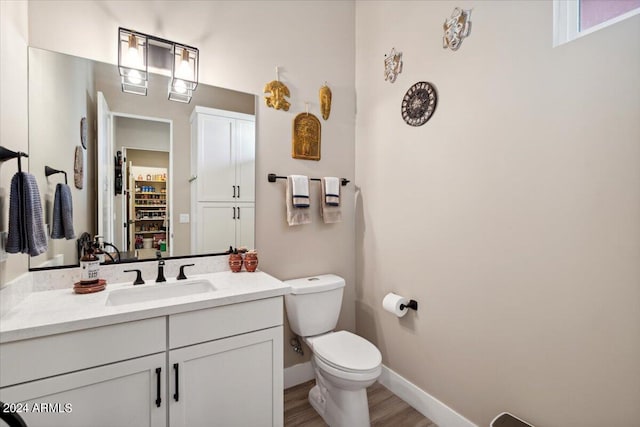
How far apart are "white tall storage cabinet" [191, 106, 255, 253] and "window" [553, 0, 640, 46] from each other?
5.39 ft

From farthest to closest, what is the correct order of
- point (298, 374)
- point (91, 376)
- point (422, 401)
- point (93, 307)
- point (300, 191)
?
point (298, 374), point (300, 191), point (422, 401), point (93, 307), point (91, 376)

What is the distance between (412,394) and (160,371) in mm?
1539

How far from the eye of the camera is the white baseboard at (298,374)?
2.11 meters

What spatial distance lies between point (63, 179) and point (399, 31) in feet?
7.16

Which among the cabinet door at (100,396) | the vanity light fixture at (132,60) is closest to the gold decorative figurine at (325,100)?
the vanity light fixture at (132,60)

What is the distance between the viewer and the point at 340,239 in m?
2.37

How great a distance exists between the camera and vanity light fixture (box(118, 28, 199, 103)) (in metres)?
1.58

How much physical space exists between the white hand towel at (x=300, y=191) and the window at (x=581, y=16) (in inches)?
58.1

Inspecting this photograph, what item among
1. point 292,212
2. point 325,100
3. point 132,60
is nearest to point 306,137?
point 325,100

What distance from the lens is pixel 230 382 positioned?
4.43 feet

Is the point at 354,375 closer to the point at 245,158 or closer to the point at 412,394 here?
the point at 412,394

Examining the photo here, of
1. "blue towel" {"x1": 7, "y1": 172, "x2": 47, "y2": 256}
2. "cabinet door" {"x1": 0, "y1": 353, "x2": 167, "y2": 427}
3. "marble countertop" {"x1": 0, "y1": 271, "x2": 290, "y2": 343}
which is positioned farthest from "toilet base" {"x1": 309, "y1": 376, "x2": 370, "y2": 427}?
"blue towel" {"x1": 7, "y1": 172, "x2": 47, "y2": 256}

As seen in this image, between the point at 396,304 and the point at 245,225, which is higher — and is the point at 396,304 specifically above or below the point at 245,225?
below

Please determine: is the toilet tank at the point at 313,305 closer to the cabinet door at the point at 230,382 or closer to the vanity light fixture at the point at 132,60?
the cabinet door at the point at 230,382
